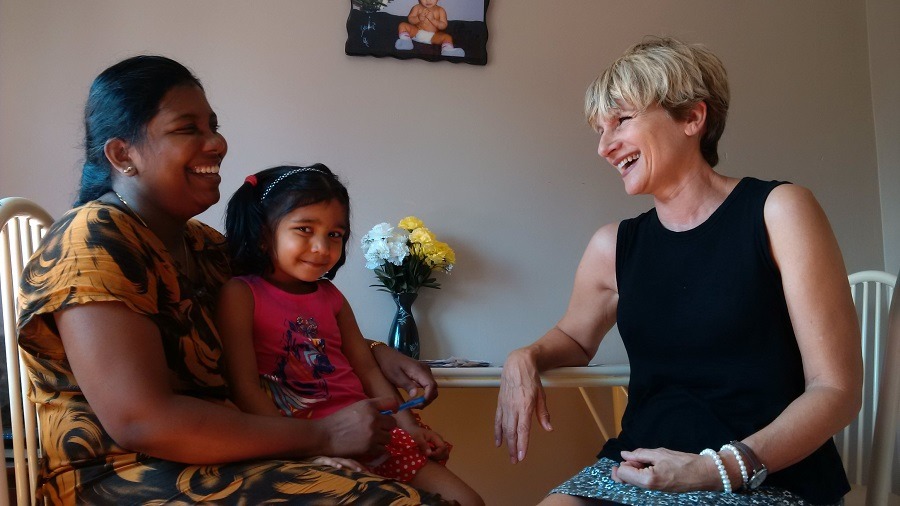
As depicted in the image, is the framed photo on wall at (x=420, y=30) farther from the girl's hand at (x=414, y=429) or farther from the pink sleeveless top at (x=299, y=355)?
the girl's hand at (x=414, y=429)

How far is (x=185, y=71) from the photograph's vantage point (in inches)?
62.4

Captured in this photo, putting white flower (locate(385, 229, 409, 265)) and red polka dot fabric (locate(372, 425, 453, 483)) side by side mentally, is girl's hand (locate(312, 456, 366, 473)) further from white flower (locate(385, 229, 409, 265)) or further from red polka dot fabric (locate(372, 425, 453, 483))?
white flower (locate(385, 229, 409, 265))

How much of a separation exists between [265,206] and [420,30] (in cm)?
136

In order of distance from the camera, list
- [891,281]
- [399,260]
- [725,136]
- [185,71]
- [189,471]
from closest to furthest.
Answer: [189,471], [185,71], [891,281], [399,260], [725,136]

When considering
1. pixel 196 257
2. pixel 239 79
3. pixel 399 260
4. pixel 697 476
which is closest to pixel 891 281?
pixel 697 476

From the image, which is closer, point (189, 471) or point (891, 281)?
point (189, 471)

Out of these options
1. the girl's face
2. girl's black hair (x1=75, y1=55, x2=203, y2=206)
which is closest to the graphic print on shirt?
the girl's face

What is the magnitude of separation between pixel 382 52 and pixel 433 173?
0.45 m

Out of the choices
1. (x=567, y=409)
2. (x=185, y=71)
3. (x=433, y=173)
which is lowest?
(x=567, y=409)

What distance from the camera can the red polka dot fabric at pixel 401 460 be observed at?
5.49 ft

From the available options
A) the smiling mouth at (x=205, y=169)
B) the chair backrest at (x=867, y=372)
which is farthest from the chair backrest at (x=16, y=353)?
the chair backrest at (x=867, y=372)

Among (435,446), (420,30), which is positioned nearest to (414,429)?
(435,446)

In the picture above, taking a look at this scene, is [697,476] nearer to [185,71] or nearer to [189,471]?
[189,471]

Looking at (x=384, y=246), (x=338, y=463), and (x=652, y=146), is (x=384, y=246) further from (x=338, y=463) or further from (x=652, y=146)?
(x=338, y=463)
